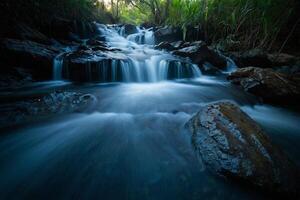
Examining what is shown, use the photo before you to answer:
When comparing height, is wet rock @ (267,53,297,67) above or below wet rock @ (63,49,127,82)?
above

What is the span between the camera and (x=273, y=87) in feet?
12.4

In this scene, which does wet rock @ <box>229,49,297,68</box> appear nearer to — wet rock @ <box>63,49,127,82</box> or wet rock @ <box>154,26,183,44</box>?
wet rock @ <box>154,26,183,44</box>

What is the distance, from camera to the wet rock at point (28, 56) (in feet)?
14.6

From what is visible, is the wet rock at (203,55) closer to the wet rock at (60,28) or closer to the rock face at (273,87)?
the rock face at (273,87)

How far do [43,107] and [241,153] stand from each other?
273cm

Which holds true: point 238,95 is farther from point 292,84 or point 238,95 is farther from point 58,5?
point 58,5

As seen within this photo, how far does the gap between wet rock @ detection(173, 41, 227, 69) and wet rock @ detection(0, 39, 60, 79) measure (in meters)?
4.12

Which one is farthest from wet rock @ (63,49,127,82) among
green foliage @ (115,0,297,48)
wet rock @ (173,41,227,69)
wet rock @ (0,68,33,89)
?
green foliage @ (115,0,297,48)

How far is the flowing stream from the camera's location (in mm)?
1514

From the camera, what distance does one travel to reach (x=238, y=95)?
407cm

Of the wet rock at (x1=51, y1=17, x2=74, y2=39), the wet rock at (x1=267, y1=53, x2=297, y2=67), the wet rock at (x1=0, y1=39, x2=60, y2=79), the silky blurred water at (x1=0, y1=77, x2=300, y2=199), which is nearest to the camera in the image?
the silky blurred water at (x1=0, y1=77, x2=300, y2=199)

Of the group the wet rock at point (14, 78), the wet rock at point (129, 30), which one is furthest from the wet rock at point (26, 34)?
the wet rock at point (129, 30)

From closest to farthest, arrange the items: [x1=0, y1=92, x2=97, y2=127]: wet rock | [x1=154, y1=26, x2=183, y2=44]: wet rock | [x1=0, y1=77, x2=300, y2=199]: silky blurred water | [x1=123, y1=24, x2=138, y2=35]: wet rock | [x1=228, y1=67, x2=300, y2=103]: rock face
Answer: [x1=0, y1=77, x2=300, y2=199]: silky blurred water
[x1=0, y1=92, x2=97, y2=127]: wet rock
[x1=228, y1=67, x2=300, y2=103]: rock face
[x1=154, y1=26, x2=183, y2=44]: wet rock
[x1=123, y1=24, x2=138, y2=35]: wet rock

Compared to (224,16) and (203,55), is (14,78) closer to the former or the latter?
(203,55)
